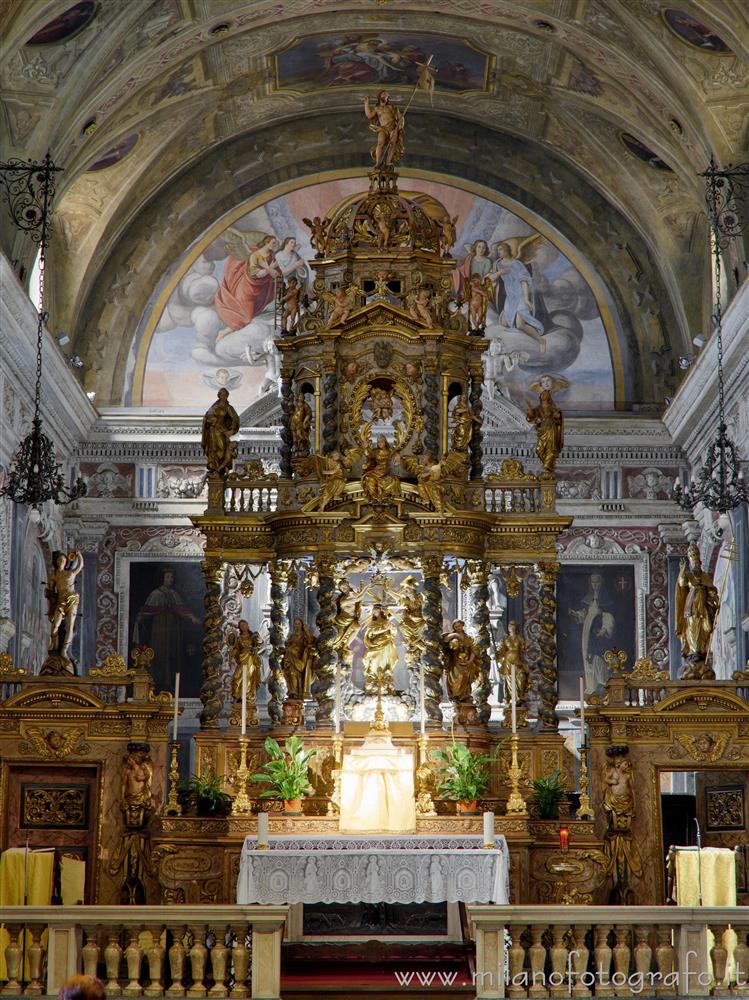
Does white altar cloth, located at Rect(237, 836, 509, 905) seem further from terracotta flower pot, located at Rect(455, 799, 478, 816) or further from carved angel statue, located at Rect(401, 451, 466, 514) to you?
carved angel statue, located at Rect(401, 451, 466, 514)

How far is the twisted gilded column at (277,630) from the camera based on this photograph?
19859mm

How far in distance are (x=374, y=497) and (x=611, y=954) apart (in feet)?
25.6

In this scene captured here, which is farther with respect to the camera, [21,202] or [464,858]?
[21,202]

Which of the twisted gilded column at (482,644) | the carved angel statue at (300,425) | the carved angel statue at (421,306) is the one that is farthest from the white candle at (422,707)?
the carved angel statue at (421,306)

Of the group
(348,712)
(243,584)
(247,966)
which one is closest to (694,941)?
(247,966)

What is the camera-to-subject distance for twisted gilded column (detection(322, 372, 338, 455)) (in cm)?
2034

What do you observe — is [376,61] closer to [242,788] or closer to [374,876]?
Answer: [242,788]

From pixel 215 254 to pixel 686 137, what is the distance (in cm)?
858

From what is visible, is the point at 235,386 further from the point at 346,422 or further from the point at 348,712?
the point at 348,712

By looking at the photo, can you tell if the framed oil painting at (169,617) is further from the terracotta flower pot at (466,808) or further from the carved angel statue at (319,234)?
the terracotta flower pot at (466,808)

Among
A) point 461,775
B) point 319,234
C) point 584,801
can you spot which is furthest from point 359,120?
point 584,801

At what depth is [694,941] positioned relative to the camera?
13.0 metres

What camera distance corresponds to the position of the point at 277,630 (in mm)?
20188

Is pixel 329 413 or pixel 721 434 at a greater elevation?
pixel 329 413
